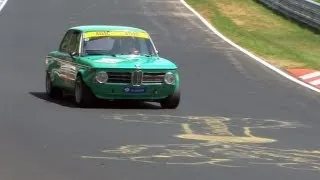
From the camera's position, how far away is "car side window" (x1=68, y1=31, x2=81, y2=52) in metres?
16.9

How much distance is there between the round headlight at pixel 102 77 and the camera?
15625mm

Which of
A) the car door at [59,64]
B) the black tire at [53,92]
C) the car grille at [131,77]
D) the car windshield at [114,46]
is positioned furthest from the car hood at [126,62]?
the black tire at [53,92]

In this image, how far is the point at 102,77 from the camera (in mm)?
15664

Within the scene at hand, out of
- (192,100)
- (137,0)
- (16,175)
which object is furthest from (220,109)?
(137,0)

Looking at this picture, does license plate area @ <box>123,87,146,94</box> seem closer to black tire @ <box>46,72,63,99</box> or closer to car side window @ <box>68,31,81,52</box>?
car side window @ <box>68,31,81,52</box>

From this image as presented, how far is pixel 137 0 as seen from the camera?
4362 centimetres

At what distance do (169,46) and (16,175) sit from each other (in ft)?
63.1

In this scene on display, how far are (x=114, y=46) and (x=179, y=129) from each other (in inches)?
141

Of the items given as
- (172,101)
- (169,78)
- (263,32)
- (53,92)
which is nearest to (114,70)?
(169,78)

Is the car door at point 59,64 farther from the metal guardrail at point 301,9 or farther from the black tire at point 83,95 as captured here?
the metal guardrail at point 301,9

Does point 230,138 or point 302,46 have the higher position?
point 230,138

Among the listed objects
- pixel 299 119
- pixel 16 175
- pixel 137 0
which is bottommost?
pixel 137 0

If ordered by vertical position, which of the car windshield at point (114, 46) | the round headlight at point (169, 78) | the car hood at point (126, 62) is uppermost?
the car windshield at point (114, 46)

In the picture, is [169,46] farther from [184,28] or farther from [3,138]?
[3,138]
